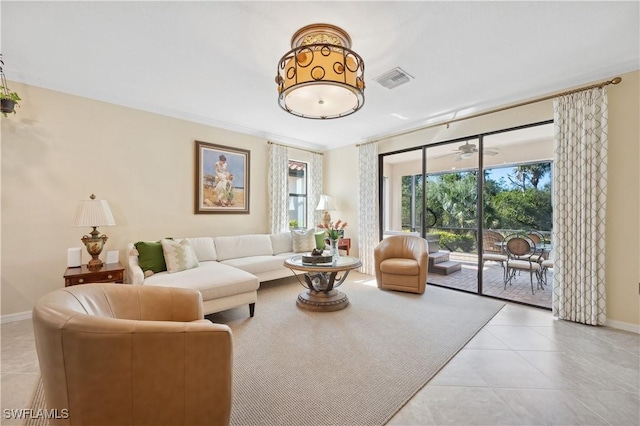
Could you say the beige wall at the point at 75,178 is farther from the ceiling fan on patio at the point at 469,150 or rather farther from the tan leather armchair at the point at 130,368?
the ceiling fan on patio at the point at 469,150

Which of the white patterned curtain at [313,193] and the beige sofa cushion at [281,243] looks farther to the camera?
the white patterned curtain at [313,193]

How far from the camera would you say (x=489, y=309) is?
336 cm

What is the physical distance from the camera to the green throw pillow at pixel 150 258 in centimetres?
317

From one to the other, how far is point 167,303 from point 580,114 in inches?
181

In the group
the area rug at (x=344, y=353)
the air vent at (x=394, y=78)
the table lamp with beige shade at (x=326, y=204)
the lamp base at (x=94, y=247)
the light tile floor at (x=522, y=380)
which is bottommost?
the light tile floor at (x=522, y=380)

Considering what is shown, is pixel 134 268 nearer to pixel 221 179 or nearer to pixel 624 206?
pixel 221 179

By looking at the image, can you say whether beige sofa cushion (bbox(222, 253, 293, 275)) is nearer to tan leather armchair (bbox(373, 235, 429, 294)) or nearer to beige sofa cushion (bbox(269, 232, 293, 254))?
beige sofa cushion (bbox(269, 232, 293, 254))

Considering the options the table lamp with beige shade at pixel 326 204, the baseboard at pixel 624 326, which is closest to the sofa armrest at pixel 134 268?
the table lamp with beige shade at pixel 326 204

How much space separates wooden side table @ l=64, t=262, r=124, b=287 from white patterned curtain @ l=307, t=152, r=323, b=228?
3688mm

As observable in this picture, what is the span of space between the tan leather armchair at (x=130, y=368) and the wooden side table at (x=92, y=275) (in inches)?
72.6

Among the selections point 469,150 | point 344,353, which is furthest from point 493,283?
point 344,353

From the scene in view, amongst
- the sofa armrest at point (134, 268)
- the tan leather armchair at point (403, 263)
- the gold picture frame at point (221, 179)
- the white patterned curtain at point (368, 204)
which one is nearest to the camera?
the sofa armrest at point (134, 268)

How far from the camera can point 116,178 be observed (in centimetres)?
355

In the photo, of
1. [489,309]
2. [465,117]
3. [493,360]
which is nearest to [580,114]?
[465,117]
